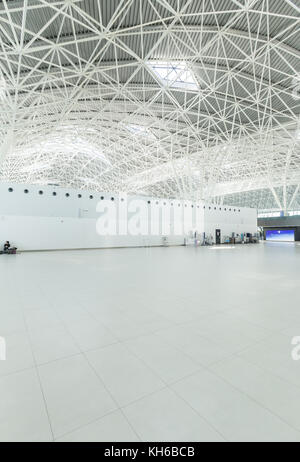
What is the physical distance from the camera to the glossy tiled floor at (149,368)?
1986 mm

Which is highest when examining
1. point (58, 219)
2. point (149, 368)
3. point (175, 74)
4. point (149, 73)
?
point (175, 74)

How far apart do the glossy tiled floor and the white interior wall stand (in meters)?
14.8

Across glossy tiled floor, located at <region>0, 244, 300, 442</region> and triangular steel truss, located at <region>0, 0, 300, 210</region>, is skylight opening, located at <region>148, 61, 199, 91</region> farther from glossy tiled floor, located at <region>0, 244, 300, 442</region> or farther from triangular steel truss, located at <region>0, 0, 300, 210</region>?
glossy tiled floor, located at <region>0, 244, 300, 442</region>

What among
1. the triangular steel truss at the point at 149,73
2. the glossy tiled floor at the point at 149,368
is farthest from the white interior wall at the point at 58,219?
the glossy tiled floor at the point at 149,368

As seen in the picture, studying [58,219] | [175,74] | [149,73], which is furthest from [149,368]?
[175,74]

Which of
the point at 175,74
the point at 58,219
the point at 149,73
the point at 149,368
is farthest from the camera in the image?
the point at 58,219

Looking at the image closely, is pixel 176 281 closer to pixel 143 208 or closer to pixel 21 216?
pixel 21 216

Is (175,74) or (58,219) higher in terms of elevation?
(175,74)

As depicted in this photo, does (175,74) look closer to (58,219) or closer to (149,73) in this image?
(149,73)

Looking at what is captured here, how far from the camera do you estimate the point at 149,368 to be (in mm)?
2883

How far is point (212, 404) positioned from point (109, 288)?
5128mm

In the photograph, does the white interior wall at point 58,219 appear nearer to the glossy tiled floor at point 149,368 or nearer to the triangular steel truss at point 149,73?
the triangular steel truss at point 149,73

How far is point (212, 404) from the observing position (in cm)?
224

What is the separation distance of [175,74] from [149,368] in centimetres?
2407
